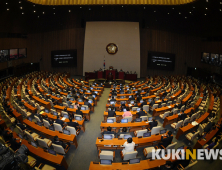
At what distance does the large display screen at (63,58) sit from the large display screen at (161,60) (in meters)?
11.9

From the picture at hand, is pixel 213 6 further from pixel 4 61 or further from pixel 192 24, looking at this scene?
pixel 4 61

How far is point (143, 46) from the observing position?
85.5ft

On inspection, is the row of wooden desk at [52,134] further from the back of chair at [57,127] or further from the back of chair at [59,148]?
the back of chair at [59,148]

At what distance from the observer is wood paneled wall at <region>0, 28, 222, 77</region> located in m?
25.1

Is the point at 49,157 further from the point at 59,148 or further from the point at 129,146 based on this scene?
the point at 129,146

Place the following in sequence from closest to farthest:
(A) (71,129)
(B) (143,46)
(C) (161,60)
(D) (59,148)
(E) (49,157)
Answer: (E) (49,157), (D) (59,148), (A) (71,129), (C) (161,60), (B) (143,46)

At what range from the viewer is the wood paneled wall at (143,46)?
25.1 metres

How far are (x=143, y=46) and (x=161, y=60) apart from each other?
349 centimetres

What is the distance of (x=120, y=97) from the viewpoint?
15.1m

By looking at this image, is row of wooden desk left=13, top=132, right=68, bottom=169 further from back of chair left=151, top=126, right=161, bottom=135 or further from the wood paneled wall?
the wood paneled wall

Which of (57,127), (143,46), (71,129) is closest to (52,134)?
(57,127)

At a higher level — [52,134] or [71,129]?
[71,129]

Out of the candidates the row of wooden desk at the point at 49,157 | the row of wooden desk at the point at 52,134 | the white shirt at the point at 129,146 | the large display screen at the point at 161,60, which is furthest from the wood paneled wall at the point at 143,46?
the white shirt at the point at 129,146

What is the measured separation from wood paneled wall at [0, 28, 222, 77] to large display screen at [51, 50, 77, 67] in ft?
2.40
